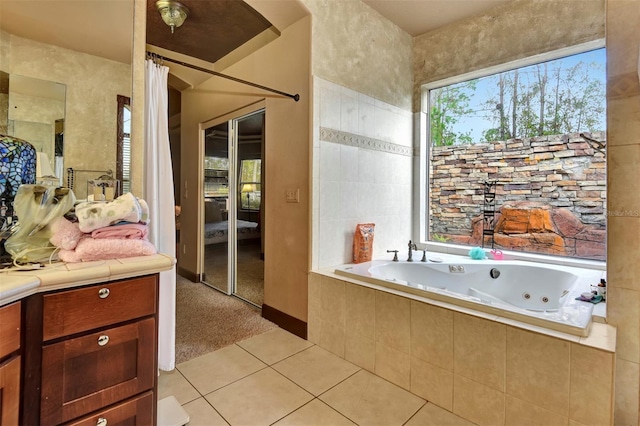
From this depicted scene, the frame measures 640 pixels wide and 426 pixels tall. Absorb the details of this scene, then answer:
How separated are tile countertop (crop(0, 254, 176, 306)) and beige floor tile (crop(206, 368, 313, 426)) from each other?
919 millimetres

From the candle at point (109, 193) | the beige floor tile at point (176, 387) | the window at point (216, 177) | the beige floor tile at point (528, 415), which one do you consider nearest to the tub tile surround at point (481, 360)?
the beige floor tile at point (528, 415)

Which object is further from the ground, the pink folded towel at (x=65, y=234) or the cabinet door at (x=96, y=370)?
the pink folded towel at (x=65, y=234)

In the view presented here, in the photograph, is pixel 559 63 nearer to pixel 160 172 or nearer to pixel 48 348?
pixel 160 172

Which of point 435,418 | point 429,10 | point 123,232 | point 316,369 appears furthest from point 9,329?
point 429,10

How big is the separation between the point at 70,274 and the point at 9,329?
0.19 metres

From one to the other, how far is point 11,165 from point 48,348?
81 centimetres

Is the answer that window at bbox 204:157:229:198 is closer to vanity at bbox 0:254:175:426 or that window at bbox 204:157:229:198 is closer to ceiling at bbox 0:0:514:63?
ceiling at bbox 0:0:514:63

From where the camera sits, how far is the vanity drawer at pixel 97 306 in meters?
0.97

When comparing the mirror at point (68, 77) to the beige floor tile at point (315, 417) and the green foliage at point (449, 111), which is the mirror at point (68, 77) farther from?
the green foliage at point (449, 111)

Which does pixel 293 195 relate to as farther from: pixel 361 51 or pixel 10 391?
pixel 10 391

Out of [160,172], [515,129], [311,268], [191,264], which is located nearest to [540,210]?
[515,129]

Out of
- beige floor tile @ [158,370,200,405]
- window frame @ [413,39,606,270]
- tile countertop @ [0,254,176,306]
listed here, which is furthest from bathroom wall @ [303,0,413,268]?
tile countertop @ [0,254,176,306]

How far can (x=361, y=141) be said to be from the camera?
2.75 meters

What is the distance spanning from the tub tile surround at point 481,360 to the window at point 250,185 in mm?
3991
